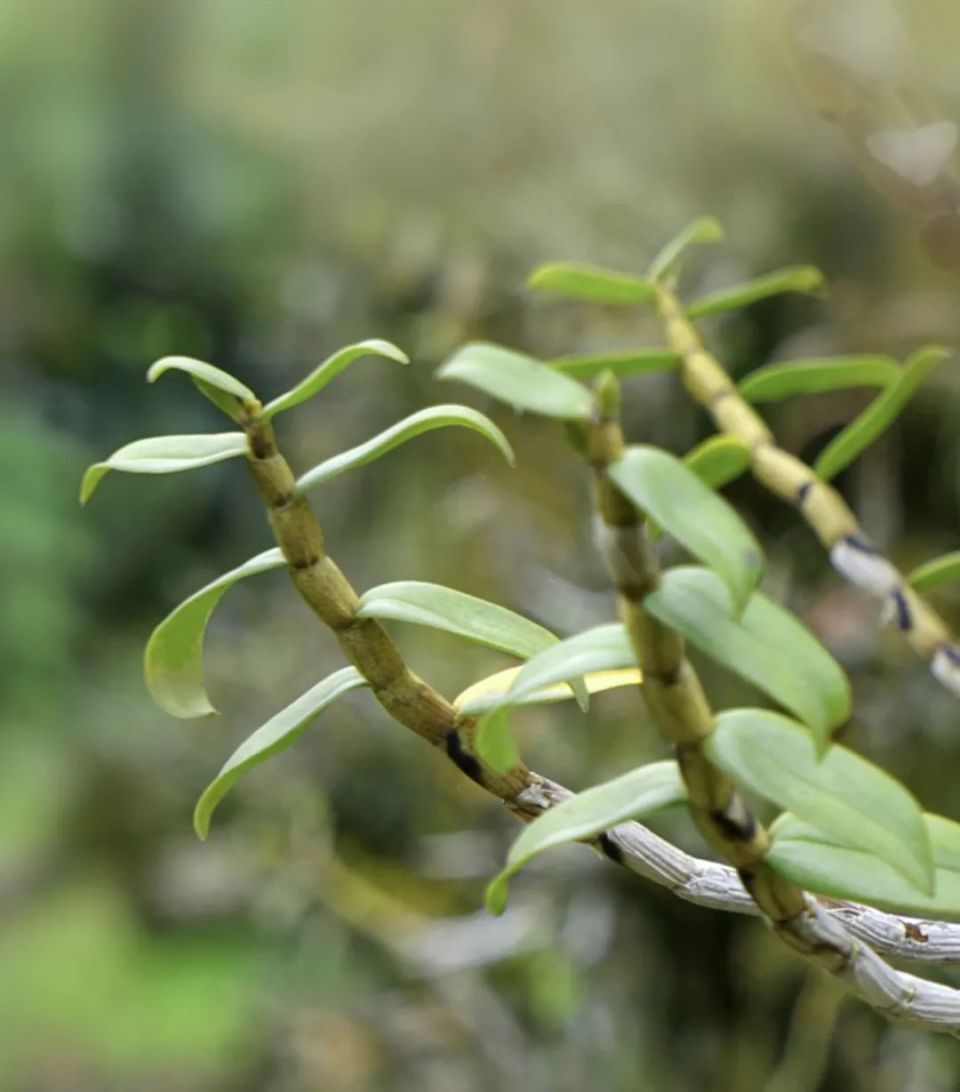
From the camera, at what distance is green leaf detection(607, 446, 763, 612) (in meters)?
0.10

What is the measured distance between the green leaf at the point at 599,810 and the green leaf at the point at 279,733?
4 cm

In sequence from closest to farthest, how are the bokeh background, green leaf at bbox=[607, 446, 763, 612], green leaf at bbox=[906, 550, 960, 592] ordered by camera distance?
green leaf at bbox=[607, 446, 763, 612] → green leaf at bbox=[906, 550, 960, 592] → the bokeh background

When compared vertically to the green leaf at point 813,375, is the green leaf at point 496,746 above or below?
above

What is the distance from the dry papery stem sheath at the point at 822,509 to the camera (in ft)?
0.95

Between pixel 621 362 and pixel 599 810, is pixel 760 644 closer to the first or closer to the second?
pixel 599 810

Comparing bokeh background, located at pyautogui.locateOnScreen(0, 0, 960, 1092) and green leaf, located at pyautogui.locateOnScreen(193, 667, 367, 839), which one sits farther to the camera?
bokeh background, located at pyautogui.locateOnScreen(0, 0, 960, 1092)

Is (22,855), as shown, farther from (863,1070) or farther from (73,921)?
(863,1070)

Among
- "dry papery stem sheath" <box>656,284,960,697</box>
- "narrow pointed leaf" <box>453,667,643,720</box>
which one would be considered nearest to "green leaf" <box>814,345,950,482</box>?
"dry papery stem sheath" <box>656,284,960,697</box>

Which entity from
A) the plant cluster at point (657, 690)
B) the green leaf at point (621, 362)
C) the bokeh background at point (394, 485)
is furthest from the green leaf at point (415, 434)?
the bokeh background at point (394, 485)

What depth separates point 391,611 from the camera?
16 cm

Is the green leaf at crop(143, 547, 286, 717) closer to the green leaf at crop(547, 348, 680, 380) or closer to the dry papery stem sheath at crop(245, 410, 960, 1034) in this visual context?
the dry papery stem sheath at crop(245, 410, 960, 1034)

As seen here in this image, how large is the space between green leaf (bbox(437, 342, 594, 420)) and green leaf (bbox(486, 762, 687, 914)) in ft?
0.16

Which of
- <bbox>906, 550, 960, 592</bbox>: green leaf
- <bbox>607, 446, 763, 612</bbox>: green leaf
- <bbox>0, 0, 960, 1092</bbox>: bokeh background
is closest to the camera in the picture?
<bbox>607, 446, 763, 612</bbox>: green leaf

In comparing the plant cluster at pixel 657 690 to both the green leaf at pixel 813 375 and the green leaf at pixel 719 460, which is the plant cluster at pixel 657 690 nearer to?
the green leaf at pixel 719 460
